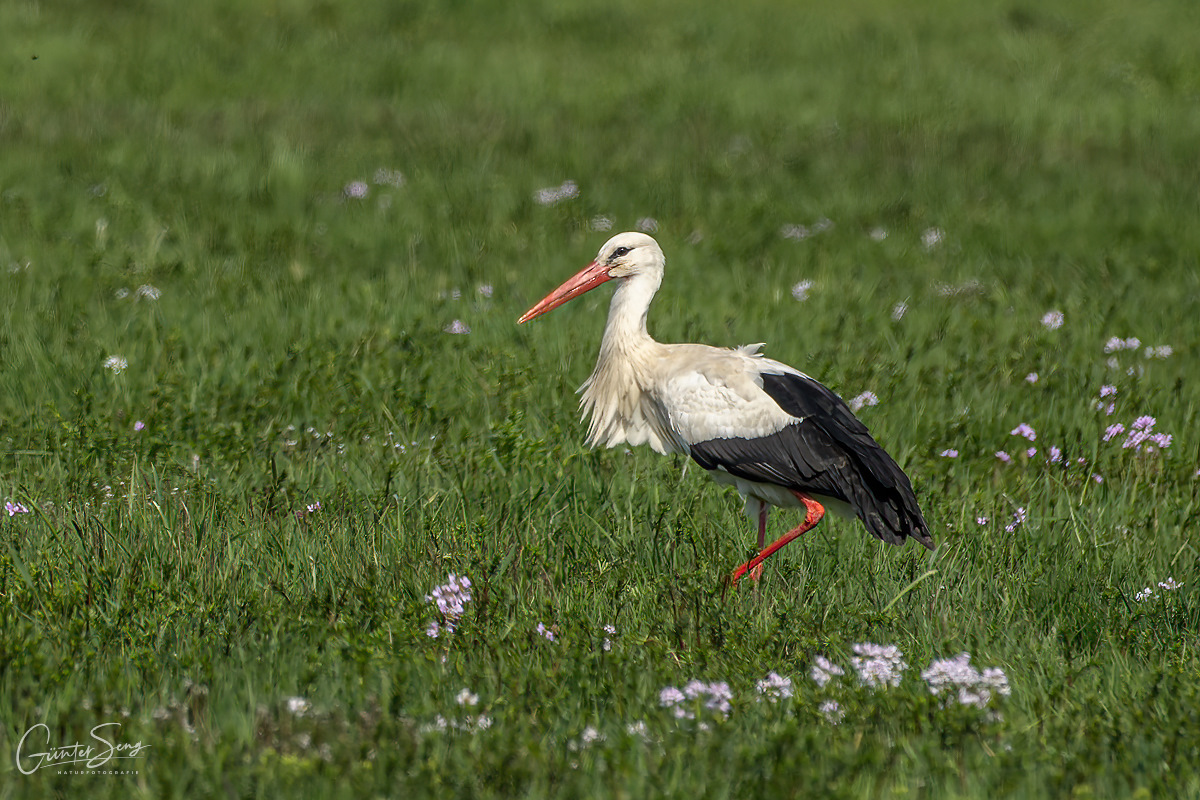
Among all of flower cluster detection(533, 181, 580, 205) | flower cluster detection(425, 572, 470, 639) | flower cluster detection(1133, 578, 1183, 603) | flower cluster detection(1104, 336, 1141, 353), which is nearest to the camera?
flower cluster detection(425, 572, 470, 639)

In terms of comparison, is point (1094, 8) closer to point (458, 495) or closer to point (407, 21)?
point (407, 21)

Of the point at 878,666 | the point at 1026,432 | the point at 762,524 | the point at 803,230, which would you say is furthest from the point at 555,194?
the point at 878,666

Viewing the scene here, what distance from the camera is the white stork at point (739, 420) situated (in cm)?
452

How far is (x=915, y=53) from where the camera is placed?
47.1 ft

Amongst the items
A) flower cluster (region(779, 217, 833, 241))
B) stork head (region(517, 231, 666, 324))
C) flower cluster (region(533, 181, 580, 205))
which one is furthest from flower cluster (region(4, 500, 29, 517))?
flower cluster (region(779, 217, 833, 241))

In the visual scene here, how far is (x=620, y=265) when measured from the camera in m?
5.29

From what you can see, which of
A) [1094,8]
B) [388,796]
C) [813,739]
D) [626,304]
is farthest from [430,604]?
[1094,8]

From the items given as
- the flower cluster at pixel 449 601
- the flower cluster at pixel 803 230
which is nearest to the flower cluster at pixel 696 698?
the flower cluster at pixel 449 601

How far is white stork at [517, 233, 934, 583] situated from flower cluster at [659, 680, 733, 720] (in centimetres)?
104

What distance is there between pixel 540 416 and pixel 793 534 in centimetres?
159

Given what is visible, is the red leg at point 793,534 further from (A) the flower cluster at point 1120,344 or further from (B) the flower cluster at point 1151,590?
(A) the flower cluster at point 1120,344

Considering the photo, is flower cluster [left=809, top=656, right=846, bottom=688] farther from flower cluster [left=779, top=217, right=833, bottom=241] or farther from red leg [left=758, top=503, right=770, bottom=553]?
flower cluster [left=779, top=217, right=833, bottom=241]

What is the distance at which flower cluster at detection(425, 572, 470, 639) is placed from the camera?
12.0ft

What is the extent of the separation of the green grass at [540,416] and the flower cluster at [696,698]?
51 mm
